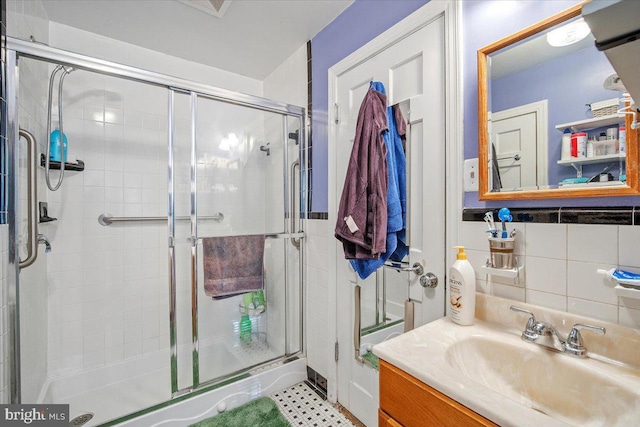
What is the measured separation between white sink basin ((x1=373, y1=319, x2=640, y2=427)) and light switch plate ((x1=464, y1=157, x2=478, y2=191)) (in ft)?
1.59

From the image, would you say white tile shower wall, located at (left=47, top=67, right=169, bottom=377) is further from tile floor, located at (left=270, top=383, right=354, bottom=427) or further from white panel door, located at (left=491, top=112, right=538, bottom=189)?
white panel door, located at (left=491, top=112, right=538, bottom=189)

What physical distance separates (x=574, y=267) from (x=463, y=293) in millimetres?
307

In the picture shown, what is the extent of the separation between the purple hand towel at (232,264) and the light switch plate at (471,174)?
122 centimetres

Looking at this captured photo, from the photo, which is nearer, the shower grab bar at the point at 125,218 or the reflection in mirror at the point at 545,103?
the reflection in mirror at the point at 545,103

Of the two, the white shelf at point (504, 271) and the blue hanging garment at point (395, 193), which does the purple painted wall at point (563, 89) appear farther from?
the blue hanging garment at point (395, 193)

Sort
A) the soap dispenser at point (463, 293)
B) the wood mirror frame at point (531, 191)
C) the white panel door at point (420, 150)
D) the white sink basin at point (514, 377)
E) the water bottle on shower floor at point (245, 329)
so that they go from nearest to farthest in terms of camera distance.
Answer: the white sink basin at point (514, 377) < the wood mirror frame at point (531, 191) < the soap dispenser at point (463, 293) < the white panel door at point (420, 150) < the water bottle on shower floor at point (245, 329)

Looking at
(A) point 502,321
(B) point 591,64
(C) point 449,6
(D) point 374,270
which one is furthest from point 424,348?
(C) point 449,6

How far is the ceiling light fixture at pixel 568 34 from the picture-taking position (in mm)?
779

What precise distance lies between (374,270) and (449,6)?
114cm

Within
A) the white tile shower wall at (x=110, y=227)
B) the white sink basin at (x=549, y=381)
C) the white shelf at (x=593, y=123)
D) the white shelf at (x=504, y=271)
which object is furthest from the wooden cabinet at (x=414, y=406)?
the white tile shower wall at (x=110, y=227)

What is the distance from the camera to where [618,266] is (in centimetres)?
73

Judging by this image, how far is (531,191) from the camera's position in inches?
34.1

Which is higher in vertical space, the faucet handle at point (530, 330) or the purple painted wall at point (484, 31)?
the purple painted wall at point (484, 31)

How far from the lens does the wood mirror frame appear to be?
703mm
